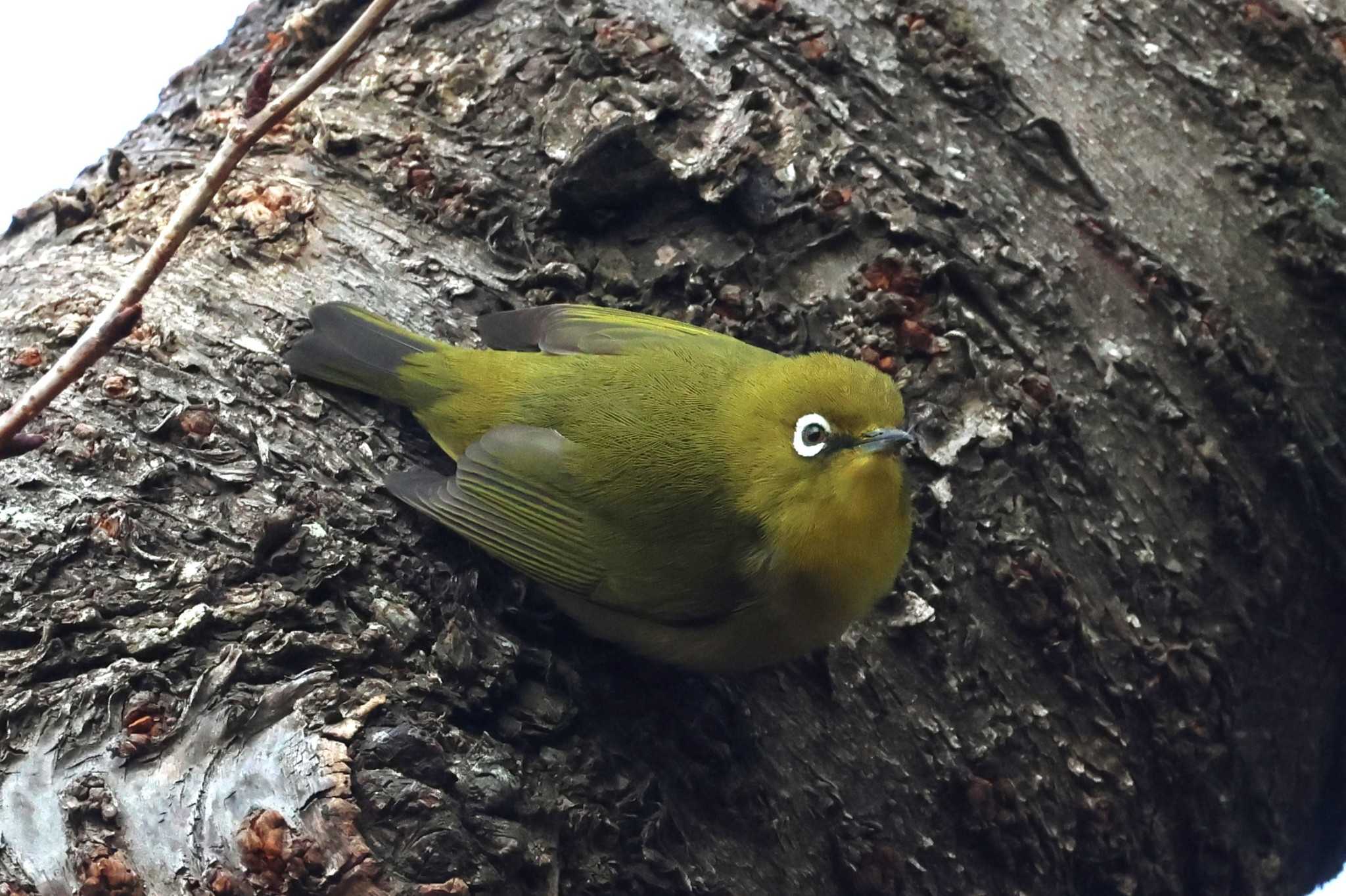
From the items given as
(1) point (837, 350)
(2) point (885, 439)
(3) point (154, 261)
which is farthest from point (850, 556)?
(3) point (154, 261)

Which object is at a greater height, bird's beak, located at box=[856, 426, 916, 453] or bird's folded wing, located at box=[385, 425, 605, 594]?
bird's beak, located at box=[856, 426, 916, 453]

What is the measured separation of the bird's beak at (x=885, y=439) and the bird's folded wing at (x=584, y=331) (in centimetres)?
34

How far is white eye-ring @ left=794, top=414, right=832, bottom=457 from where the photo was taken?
8.14 ft

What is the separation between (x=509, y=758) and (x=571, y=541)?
0.72 m

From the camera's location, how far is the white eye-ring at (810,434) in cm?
248

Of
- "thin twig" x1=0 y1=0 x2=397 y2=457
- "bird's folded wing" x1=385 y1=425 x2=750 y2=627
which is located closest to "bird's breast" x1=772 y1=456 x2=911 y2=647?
"bird's folded wing" x1=385 y1=425 x2=750 y2=627

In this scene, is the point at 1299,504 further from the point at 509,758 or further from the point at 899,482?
the point at 509,758

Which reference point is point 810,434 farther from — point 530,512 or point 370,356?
point 370,356

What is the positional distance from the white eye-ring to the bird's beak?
0.42 feet

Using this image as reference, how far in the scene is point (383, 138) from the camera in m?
2.58

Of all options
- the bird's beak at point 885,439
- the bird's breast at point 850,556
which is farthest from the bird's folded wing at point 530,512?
the bird's beak at point 885,439

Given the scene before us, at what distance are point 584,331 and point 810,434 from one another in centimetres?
54

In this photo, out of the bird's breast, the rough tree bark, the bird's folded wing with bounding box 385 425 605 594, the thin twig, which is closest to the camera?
the thin twig

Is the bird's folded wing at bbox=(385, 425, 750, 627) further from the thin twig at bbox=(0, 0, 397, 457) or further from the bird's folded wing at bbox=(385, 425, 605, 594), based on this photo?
the thin twig at bbox=(0, 0, 397, 457)
